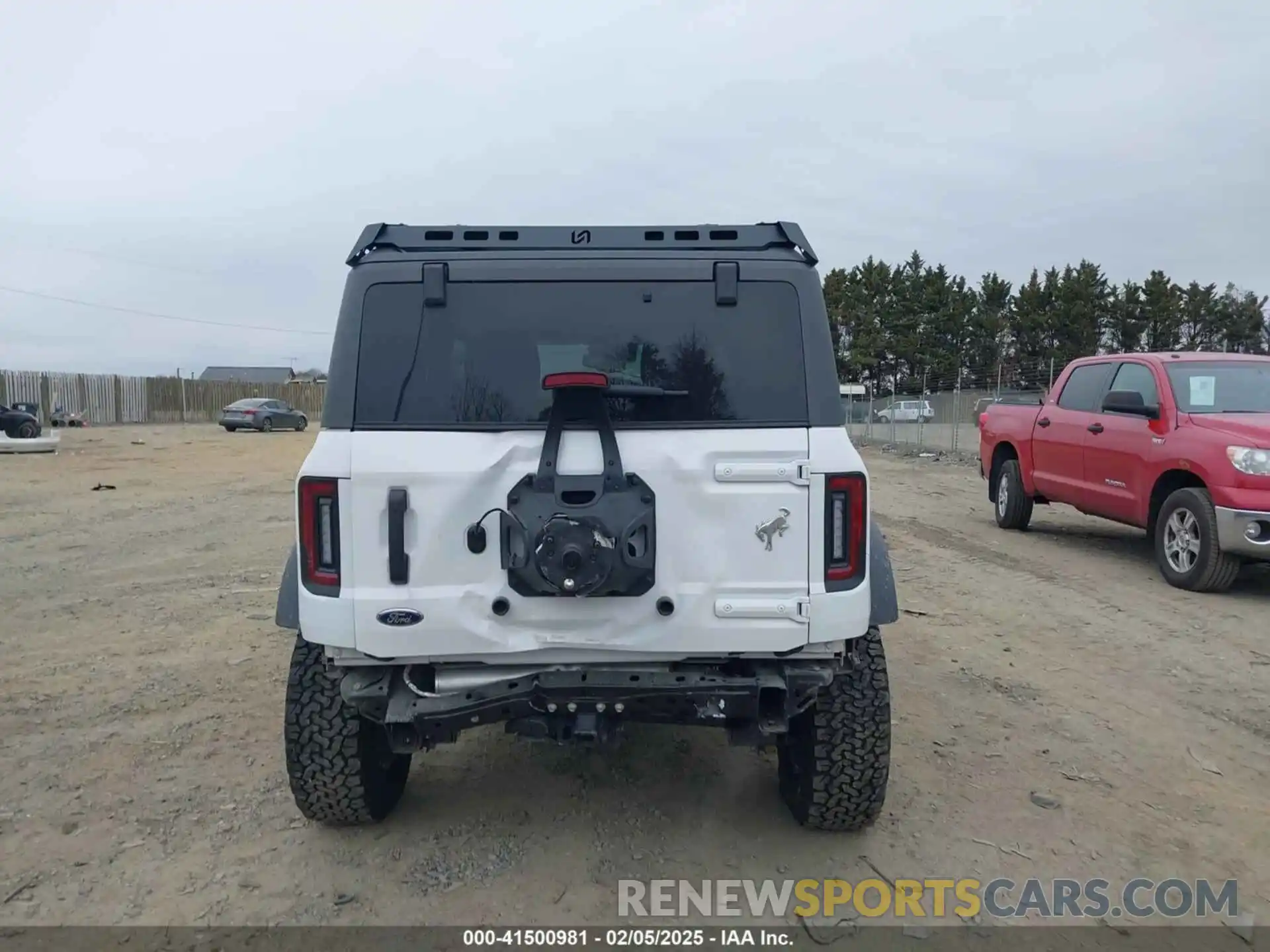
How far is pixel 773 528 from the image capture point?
9.86ft

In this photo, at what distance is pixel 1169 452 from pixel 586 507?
6.25 metres

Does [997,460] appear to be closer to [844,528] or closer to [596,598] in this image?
[844,528]

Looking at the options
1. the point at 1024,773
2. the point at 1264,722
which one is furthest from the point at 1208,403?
the point at 1024,773

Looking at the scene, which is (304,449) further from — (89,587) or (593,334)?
(593,334)

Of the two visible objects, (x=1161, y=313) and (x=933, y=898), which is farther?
(x=1161, y=313)

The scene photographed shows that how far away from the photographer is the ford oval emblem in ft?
9.78

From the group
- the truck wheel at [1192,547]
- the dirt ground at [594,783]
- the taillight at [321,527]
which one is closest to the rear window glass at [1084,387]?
the truck wheel at [1192,547]

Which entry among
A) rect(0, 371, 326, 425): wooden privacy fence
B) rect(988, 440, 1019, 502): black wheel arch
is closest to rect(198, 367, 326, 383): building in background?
rect(0, 371, 326, 425): wooden privacy fence

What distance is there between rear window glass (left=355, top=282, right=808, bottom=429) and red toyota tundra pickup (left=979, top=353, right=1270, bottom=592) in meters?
5.27

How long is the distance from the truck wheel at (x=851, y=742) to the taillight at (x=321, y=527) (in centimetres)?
169

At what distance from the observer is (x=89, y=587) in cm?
746

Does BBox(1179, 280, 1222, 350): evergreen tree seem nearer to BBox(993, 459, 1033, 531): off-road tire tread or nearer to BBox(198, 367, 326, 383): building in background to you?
BBox(993, 459, 1033, 531): off-road tire tread

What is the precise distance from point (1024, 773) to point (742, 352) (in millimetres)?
2288

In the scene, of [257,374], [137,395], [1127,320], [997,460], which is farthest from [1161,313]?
[257,374]
